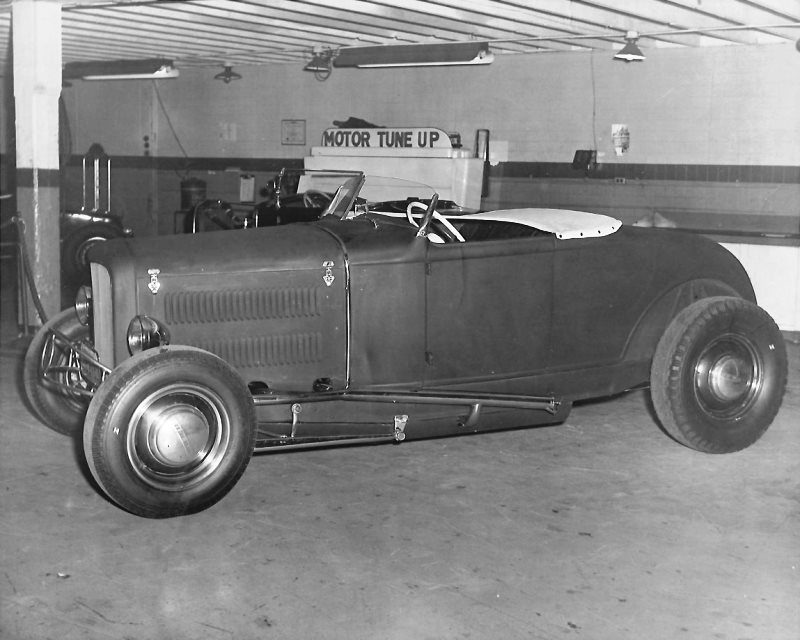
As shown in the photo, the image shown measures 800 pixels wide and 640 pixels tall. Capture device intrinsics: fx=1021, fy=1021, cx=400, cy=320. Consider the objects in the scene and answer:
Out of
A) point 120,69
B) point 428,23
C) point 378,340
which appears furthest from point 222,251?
point 120,69

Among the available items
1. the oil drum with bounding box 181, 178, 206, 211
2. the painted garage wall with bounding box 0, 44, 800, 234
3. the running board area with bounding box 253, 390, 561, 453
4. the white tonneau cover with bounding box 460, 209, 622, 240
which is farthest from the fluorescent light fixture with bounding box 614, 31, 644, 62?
the oil drum with bounding box 181, 178, 206, 211

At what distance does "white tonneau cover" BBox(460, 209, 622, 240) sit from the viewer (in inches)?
202

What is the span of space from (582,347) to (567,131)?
17.5ft

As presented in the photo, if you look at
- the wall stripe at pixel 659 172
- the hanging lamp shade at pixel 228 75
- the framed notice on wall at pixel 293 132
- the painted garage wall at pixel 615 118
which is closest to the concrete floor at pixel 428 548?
the wall stripe at pixel 659 172

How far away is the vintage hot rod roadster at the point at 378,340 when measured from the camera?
4.14 meters

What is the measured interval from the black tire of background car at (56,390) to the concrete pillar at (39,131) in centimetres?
293

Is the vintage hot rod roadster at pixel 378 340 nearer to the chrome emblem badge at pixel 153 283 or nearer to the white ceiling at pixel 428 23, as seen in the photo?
the chrome emblem badge at pixel 153 283

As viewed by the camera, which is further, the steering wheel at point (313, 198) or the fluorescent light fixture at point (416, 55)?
the fluorescent light fixture at point (416, 55)

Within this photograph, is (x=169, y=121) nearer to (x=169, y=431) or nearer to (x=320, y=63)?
(x=320, y=63)

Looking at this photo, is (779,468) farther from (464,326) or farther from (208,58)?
(208,58)

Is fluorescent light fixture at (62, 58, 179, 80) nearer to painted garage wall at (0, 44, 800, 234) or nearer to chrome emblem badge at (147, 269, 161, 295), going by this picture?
painted garage wall at (0, 44, 800, 234)

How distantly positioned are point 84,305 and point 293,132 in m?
7.89

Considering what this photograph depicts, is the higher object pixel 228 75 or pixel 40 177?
pixel 228 75

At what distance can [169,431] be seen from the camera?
13.4 ft
